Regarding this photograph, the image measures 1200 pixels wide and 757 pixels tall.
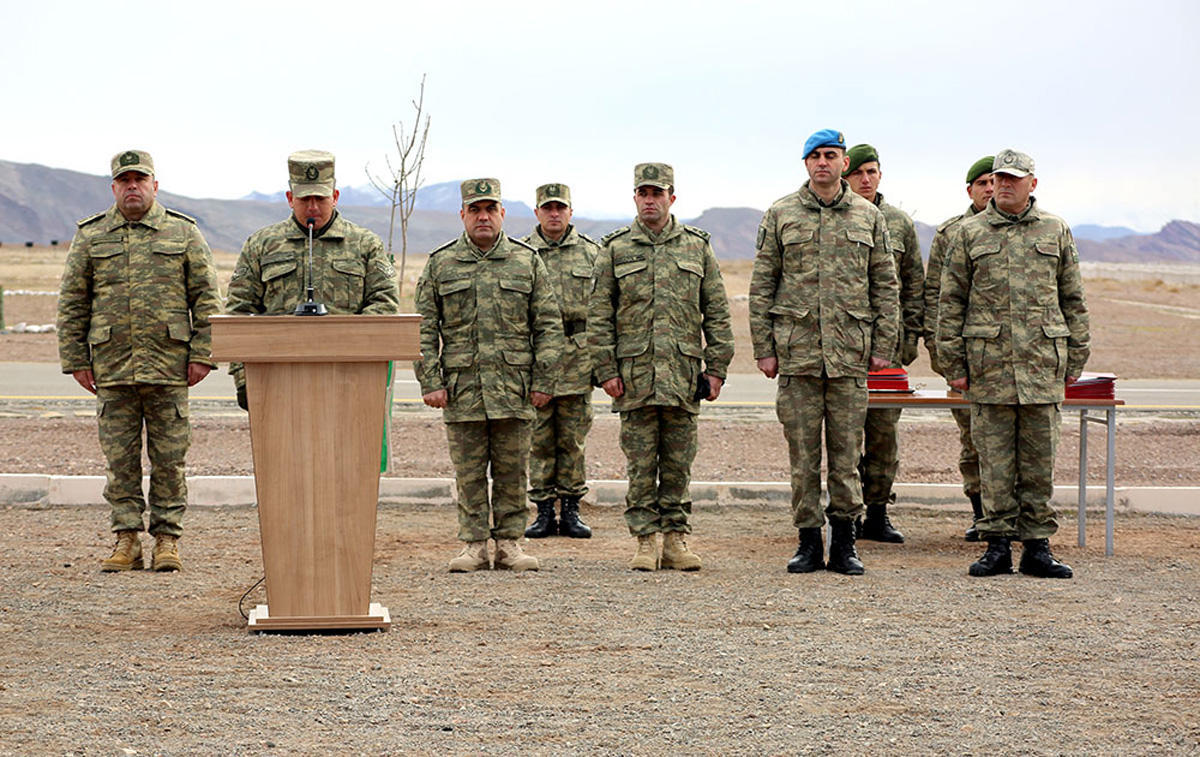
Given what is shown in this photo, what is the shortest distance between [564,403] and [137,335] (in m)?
2.90

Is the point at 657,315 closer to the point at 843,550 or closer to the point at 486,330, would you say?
the point at 486,330

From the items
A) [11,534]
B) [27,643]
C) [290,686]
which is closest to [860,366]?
[290,686]

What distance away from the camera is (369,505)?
6008 mm

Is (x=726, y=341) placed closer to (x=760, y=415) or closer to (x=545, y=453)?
(x=545, y=453)

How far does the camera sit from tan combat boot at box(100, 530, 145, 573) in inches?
301

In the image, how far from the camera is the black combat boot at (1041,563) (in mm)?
7535

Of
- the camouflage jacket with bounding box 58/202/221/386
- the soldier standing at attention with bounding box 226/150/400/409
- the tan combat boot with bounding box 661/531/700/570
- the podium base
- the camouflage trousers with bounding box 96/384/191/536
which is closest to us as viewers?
the podium base

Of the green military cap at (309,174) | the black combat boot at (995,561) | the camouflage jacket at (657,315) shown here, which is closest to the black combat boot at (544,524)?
the camouflage jacket at (657,315)

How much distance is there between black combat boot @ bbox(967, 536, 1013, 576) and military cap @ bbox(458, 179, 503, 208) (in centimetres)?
334

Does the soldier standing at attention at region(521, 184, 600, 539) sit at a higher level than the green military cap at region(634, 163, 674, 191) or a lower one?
lower

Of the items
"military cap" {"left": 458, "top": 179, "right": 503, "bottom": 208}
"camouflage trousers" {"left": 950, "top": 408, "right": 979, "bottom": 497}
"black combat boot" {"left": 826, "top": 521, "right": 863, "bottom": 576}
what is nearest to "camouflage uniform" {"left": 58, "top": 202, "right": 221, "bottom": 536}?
"military cap" {"left": 458, "top": 179, "right": 503, "bottom": 208}

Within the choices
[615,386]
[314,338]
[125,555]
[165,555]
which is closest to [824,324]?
[615,386]

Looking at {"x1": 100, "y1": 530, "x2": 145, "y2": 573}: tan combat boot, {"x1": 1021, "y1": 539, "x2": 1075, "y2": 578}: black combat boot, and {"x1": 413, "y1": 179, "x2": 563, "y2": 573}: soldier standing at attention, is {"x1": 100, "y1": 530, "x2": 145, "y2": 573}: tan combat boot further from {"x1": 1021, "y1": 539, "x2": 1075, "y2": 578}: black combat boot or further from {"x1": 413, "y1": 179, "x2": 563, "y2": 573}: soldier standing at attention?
{"x1": 1021, "y1": 539, "x2": 1075, "y2": 578}: black combat boot

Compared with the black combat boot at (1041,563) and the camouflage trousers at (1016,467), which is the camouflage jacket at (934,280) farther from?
the black combat boot at (1041,563)
